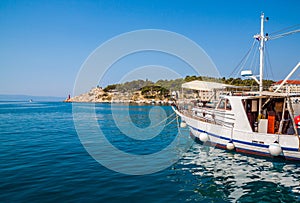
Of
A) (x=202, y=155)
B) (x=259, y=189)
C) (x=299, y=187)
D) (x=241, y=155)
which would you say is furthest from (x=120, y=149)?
(x=299, y=187)

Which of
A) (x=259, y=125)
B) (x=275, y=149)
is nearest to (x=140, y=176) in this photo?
(x=275, y=149)

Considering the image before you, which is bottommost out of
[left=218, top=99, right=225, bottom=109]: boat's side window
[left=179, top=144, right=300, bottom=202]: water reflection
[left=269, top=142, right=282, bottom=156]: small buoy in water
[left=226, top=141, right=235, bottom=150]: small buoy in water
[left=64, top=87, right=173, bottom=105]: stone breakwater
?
[left=179, top=144, right=300, bottom=202]: water reflection

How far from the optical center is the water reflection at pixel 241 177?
8.95 meters

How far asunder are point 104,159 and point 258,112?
11.3m

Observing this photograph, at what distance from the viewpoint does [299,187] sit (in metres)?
9.88

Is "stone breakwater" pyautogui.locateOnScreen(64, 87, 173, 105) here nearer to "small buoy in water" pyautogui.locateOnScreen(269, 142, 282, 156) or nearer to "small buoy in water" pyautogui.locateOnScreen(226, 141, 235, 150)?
"small buoy in water" pyautogui.locateOnScreen(226, 141, 235, 150)

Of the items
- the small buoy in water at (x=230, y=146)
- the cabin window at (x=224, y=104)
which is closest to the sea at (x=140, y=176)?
the small buoy in water at (x=230, y=146)

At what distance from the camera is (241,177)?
1090 centimetres

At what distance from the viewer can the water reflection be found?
8.95 meters

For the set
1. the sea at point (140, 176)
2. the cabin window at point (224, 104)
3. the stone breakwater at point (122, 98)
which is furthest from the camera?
the stone breakwater at point (122, 98)

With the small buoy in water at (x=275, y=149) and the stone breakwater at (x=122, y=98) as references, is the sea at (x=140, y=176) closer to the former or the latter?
the small buoy in water at (x=275, y=149)

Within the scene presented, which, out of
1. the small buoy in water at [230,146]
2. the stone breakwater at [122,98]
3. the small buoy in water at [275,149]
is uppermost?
the stone breakwater at [122,98]

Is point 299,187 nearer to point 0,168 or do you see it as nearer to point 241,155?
point 241,155

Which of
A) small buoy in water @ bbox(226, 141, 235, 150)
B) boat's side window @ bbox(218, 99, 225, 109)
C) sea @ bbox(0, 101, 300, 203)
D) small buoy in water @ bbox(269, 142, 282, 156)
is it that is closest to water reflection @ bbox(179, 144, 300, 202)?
sea @ bbox(0, 101, 300, 203)
